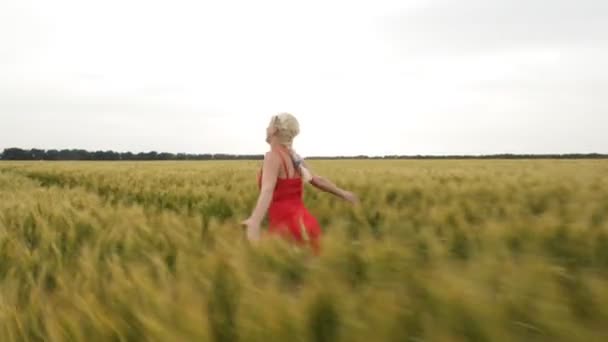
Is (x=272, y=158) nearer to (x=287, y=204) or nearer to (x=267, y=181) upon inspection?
(x=267, y=181)

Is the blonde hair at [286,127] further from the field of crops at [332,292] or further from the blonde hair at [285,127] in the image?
the field of crops at [332,292]

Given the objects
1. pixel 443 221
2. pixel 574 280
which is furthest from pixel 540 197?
pixel 574 280

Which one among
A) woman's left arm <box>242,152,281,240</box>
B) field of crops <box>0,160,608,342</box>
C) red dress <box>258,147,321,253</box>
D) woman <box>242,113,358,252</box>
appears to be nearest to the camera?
field of crops <box>0,160,608,342</box>

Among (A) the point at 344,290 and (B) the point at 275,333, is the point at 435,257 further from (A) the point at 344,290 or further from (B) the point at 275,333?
(B) the point at 275,333

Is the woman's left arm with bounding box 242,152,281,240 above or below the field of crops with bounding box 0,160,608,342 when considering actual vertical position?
above

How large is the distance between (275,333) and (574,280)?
0.71m

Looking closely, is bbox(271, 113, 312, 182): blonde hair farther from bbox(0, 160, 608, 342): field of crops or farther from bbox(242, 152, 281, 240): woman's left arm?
bbox(0, 160, 608, 342): field of crops

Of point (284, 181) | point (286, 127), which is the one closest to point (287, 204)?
point (284, 181)

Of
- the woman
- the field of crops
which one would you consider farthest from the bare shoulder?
the field of crops

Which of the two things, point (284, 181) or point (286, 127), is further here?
point (284, 181)

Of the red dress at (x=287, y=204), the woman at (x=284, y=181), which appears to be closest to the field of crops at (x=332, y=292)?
the woman at (x=284, y=181)

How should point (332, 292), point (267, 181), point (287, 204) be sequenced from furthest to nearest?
point (287, 204)
point (267, 181)
point (332, 292)

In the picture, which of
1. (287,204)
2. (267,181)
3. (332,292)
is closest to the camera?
(332,292)

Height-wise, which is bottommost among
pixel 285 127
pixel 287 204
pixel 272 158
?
pixel 287 204
